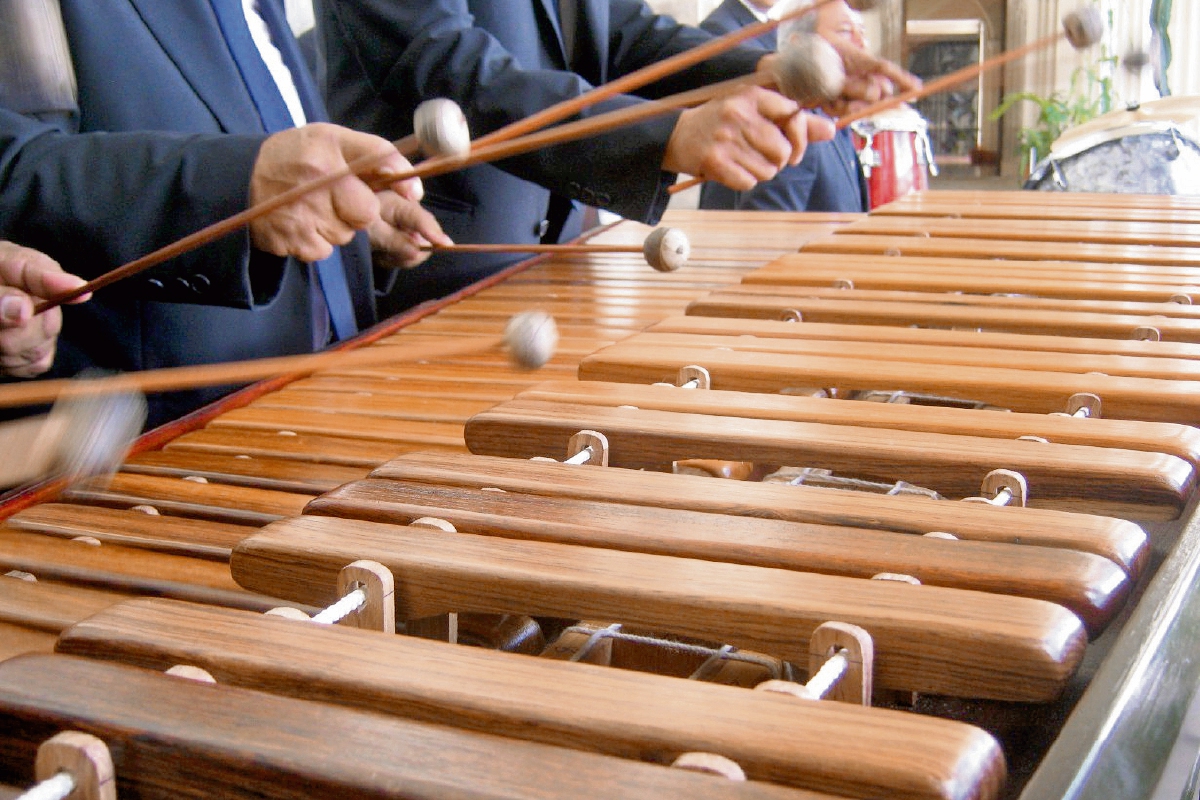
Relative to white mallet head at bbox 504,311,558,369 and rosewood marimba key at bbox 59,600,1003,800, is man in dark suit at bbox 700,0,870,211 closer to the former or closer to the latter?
white mallet head at bbox 504,311,558,369

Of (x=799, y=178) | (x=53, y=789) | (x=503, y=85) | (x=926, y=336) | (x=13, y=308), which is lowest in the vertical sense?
(x=53, y=789)

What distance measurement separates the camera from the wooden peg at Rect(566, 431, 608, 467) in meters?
1.28

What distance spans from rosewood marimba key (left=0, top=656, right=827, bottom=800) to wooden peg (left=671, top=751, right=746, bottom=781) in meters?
0.02

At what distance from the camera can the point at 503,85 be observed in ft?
8.24

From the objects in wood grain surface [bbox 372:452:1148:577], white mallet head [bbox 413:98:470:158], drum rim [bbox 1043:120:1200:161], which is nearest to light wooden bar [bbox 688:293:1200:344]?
white mallet head [bbox 413:98:470:158]

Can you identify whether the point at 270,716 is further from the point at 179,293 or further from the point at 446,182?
the point at 446,182

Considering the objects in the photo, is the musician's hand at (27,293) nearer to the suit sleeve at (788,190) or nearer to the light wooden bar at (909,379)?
the light wooden bar at (909,379)

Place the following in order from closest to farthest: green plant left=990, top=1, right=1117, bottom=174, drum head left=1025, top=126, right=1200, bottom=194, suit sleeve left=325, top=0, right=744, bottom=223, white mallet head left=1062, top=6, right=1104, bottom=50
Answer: white mallet head left=1062, top=6, right=1104, bottom=50
suit sleeve left=325, top=0, right=744, bottom=223
drum head left=1025, top=126, right=1200, bottom=194
green plant left=990, top=1, right=1117, bottom=174

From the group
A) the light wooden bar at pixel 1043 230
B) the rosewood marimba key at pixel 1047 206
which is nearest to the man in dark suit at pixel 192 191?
the light wooden bar at pixel 1043 230

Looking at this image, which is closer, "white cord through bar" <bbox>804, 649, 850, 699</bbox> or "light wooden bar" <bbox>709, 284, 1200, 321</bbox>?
"white cord through bar" <bbox>804, 649, 850, 699</bbox>

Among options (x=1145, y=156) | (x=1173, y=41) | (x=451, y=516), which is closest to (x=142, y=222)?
(x=451, y=516)

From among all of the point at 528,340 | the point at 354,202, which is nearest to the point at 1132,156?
the point at 354,202

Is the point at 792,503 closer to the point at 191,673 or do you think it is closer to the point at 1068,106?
the point at 191,673

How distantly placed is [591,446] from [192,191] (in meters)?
0.82
